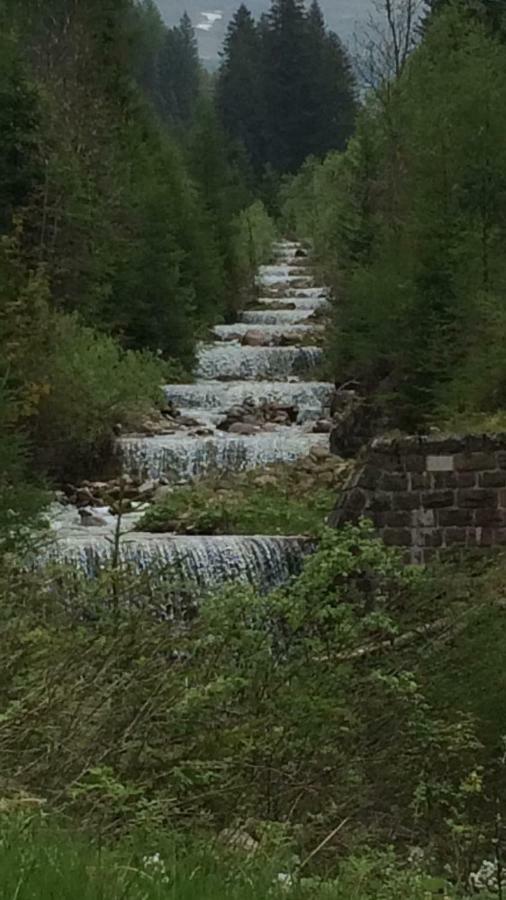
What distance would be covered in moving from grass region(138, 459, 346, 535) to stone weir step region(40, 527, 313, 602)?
55 cm

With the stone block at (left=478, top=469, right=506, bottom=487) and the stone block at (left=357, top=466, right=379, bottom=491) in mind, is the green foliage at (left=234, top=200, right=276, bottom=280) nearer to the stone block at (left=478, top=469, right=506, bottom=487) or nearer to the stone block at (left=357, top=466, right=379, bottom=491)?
the stone block at (left=357, top=466, right=379, bottom=491)

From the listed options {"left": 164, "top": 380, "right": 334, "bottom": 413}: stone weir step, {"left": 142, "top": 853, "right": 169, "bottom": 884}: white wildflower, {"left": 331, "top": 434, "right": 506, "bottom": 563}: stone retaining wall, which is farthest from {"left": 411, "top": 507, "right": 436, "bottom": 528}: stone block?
{"left": 164, "top": 380, "right": 334, "bottom": 413}: stone weir step

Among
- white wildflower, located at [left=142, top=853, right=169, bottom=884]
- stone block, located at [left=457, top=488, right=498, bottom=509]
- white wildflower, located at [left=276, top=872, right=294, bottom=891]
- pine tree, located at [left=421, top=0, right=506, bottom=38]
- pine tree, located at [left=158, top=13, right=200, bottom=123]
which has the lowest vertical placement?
stone block, located at [left=457, top=488, right=498, bottom=509]

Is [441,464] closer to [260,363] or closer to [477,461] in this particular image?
[477,461]

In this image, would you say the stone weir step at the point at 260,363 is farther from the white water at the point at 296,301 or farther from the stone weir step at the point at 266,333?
the white water at the point at 296,301

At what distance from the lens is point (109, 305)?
23828 mm

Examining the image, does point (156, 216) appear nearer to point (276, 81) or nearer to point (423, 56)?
point (423, 56)

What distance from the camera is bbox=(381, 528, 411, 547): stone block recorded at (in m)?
11.3

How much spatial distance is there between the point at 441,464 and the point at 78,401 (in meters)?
7.91

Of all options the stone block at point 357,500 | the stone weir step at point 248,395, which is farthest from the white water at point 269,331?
the stone block at point 357,500

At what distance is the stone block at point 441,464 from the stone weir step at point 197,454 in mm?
6374

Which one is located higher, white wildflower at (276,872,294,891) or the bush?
white wildflower at (276,872,294,891)

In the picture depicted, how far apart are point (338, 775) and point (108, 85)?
86.9ft

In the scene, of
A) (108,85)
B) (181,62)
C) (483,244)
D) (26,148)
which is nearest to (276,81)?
(181,62)
